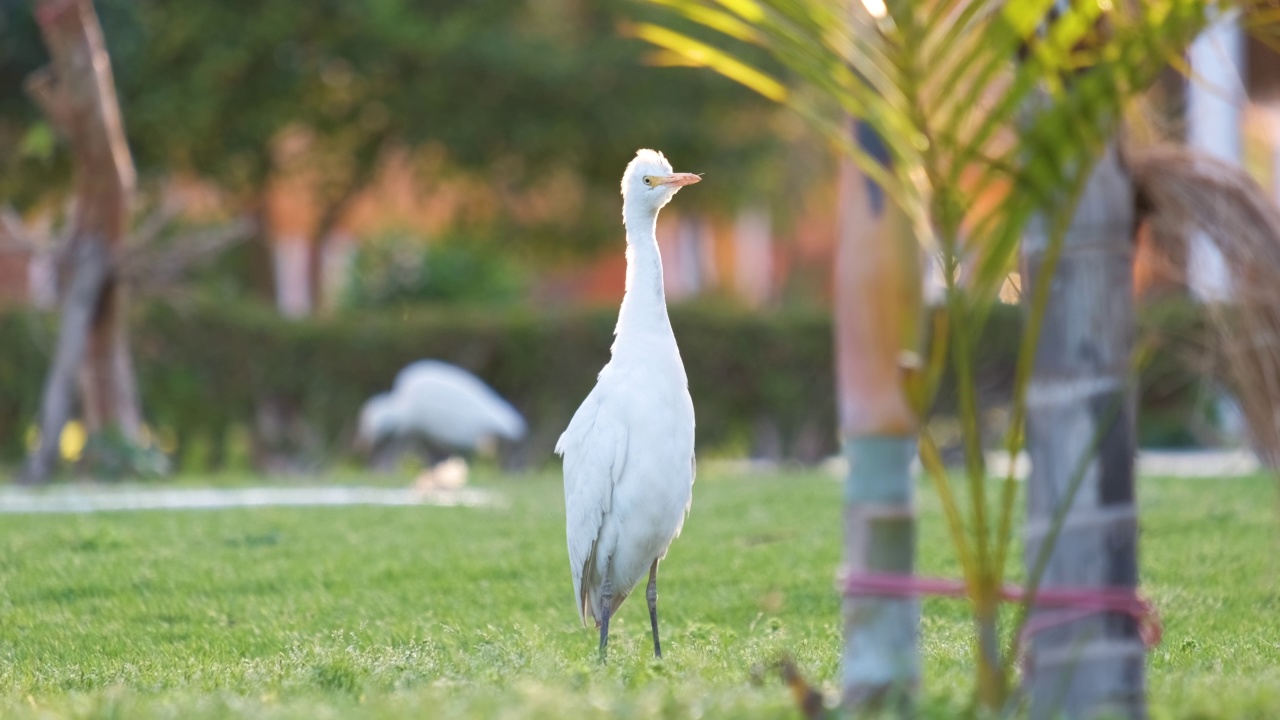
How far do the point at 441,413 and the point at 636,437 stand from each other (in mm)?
8518

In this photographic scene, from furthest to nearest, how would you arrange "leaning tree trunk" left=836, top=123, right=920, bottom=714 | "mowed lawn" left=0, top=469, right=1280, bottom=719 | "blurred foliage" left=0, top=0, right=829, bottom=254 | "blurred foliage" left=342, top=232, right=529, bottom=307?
"blurred foliage" left=342, top=232, right=529, bottom=307
"blurred foliage" left=0, top=0, right=829, bottom=254
"mowed lawn" left=0, top=469, right=1280, bottom=719
"leaning tree trunk" left=836, top=123, right=920, bottom=714

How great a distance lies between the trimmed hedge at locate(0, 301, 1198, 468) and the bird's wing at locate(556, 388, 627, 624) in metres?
8.78

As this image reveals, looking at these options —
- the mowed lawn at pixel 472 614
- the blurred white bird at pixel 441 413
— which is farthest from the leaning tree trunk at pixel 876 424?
the blurred white bird at pixel 441 413

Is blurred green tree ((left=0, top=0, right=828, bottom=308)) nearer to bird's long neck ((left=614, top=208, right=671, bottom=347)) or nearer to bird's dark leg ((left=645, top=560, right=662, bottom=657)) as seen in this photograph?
bird's long neck ((left=614, top=208, right=671, bottom=347))

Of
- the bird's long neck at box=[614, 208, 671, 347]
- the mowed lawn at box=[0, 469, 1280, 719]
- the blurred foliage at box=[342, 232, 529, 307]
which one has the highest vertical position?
the blurred foliage at box=[342, 232, 529, 307]

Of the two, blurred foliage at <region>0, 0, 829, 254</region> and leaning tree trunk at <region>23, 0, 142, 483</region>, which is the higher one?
blurred foliage at <region>0, 0, 829, 254</region>

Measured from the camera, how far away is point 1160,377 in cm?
1449

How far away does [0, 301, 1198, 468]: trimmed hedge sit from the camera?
14.0 metres

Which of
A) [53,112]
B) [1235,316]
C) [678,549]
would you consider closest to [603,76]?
[53,112]

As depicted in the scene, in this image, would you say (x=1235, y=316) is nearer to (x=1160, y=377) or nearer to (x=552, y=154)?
(x=1160, y=377)

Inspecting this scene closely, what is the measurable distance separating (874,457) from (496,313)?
11.7 m

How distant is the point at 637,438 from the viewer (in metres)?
4.96

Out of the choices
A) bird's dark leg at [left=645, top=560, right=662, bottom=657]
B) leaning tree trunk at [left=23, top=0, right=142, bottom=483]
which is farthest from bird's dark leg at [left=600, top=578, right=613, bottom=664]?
leaning tree trunk at [left=23, top=0, right=142, bottom=483]

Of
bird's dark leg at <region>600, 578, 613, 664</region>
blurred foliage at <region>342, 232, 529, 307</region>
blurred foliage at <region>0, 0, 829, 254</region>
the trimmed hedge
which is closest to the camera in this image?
bird's dark leg at <region>600, 578, 613, 664</region>
